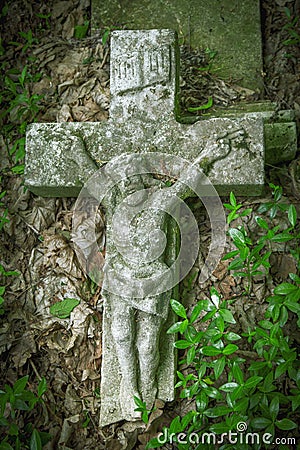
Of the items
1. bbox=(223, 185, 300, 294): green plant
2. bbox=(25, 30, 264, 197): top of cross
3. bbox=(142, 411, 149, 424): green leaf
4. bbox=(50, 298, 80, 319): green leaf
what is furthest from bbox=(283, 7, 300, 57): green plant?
bbox=(142, 411, 149, 424): green leaf

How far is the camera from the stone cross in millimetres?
3164

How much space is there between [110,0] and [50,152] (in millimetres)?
1415

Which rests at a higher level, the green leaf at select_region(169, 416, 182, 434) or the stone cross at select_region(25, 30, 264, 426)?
the stone cross at select_region(25, 30, 264, 426)

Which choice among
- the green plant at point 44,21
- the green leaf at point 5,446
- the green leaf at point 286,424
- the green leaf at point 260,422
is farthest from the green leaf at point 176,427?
the green plant at point 44,21

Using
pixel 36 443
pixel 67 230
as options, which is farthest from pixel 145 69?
pixel 36 443

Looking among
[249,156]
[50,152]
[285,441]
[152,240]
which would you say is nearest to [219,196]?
[249,156]

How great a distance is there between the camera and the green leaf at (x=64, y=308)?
3486 millimetres

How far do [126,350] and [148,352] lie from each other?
117 millimetres

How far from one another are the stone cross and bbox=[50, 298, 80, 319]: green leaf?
0.31 metres

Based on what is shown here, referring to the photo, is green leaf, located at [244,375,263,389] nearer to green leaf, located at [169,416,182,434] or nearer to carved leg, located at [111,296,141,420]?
green leaf, located at [169,416,182,434]

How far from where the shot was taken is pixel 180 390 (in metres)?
3.28

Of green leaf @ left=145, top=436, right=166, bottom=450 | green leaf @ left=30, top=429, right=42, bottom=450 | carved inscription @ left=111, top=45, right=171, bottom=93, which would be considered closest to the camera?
green leaf @ left=30, top=429, right=42, bottom=450

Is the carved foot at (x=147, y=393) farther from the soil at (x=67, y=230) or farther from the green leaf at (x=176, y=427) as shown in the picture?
the green leaf at (x=176, y=427)

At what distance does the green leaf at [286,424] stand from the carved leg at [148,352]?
2.22 feet
